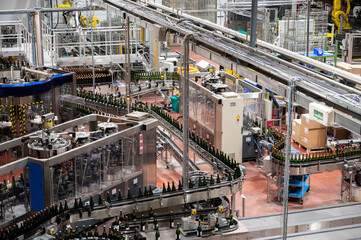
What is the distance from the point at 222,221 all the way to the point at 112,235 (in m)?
1.59

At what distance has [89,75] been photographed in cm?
Result: 1630

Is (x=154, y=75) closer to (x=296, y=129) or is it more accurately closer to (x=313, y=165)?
(x=296, y=129)

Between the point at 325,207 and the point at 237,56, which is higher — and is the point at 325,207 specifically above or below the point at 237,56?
below

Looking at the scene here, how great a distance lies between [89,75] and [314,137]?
715 centimetres

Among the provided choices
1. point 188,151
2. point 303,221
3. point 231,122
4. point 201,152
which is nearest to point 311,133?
point 231,122

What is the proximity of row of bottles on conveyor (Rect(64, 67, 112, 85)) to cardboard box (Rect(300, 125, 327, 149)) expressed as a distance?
21.8 ft

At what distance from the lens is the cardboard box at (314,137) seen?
11922mm

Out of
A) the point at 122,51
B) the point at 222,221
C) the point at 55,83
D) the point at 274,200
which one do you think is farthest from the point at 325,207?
the point at 122,51

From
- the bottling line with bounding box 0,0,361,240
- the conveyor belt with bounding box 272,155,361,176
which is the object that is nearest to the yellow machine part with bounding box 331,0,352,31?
the bottling line with bounding box 0,0,361,240

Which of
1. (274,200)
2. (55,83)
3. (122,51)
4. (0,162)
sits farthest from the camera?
(122,51)

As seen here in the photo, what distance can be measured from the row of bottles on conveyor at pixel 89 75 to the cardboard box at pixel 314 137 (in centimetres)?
663

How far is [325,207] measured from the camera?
30.1ft

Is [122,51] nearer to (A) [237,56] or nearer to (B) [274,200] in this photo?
(B) [274,200]

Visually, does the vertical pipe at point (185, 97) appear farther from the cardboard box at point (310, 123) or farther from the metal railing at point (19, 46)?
the metal railing at point (19, 46)
